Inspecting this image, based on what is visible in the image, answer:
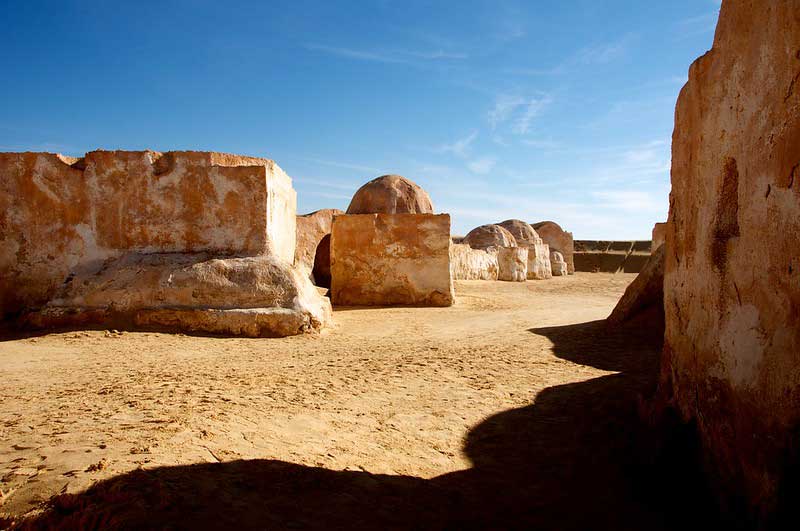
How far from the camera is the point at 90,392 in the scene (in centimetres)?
293

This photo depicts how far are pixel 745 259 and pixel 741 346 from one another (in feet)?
0.97

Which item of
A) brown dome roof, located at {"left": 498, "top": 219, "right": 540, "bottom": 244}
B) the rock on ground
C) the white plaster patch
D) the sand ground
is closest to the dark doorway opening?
the sand ground

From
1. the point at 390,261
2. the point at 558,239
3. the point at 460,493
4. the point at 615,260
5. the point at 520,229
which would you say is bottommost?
the point at 460,493

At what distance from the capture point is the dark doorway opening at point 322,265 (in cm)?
1164

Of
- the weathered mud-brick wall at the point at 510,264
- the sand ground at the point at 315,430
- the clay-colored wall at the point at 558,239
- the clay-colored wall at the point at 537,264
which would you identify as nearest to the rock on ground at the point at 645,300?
the sand ground at the point at 315,430

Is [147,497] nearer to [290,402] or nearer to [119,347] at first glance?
[290,402]

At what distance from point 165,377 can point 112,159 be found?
343 centimetres

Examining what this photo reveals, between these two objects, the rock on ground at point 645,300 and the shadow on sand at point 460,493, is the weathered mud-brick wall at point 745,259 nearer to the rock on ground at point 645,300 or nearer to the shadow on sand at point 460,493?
the shadow on sand at point 460,493

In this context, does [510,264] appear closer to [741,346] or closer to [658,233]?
[658,233]

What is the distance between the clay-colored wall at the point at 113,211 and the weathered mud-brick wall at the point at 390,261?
2.95 meters

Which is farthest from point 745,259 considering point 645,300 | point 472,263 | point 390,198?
point 472,263

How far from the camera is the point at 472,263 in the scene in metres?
15.4

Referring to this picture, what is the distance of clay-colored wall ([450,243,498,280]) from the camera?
14.4 m

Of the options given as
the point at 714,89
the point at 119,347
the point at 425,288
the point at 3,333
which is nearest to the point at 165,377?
the point at 119,347
